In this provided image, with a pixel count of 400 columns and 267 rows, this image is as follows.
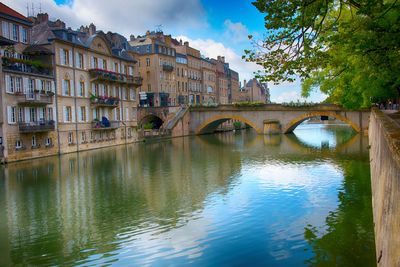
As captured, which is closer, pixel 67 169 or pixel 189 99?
pixel 67 169

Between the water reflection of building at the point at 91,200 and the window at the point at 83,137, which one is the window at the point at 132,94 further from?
the water reflection of building at the point at 91,200

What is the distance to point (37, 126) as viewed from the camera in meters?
38.8

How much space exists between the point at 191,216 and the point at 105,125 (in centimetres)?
3568

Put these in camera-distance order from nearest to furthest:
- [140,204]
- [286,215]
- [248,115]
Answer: [286,215]
[140,204]
[248,115]

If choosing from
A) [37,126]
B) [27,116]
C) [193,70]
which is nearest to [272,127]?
[193,70]

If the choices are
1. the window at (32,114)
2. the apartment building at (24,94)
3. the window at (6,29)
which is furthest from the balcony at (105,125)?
the window at (6,29)

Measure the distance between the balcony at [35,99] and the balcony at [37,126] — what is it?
171 cm

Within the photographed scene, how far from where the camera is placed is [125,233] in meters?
14.6

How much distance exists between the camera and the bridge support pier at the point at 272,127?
65.6 meters

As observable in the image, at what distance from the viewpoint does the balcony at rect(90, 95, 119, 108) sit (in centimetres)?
4850

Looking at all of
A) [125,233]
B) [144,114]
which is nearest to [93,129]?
[144,114]

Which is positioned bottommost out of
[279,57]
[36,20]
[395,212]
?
[395,212]

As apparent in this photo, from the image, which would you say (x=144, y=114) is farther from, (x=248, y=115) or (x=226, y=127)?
(x=226, y=127)

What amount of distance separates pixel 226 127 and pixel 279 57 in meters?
76.0
